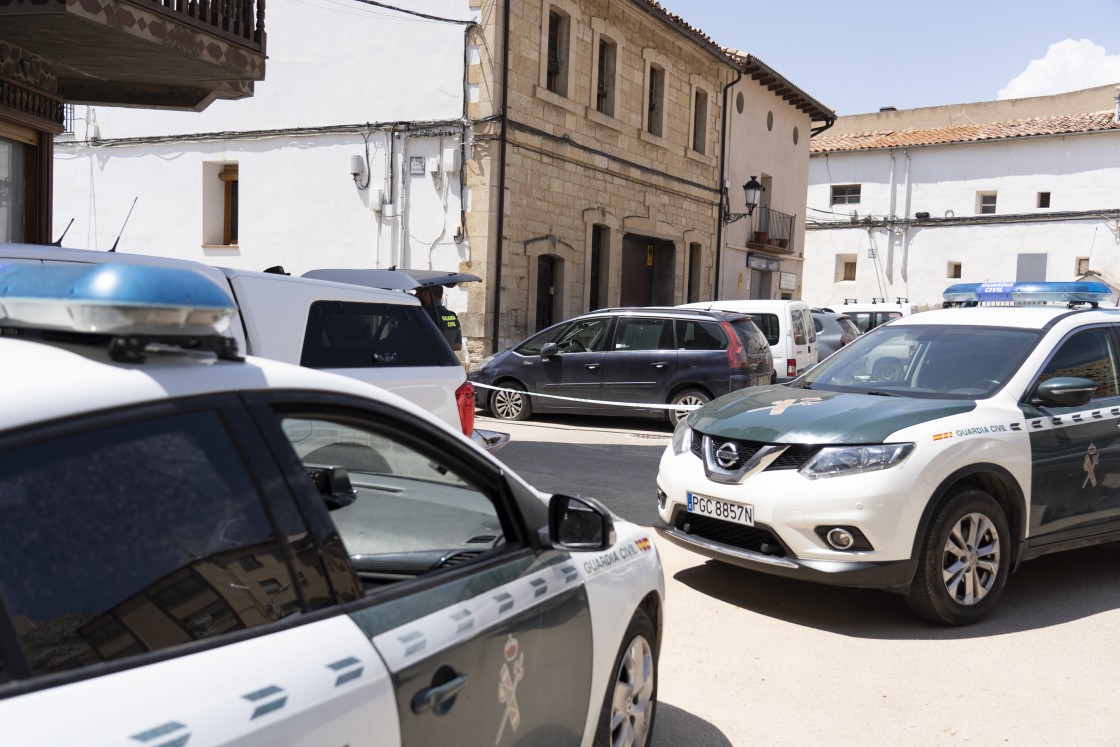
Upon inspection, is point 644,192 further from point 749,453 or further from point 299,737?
point 299,737

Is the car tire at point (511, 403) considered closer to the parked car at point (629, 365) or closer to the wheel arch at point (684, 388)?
the parked car at point (629, 365)

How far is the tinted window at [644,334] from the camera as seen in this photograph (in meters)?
13.5

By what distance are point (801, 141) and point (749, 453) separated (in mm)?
27652

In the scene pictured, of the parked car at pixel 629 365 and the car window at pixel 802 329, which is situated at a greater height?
the car window at pixel 802 329

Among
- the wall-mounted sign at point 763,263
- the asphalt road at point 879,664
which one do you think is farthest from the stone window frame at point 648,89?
the asphalt road at point 879,664

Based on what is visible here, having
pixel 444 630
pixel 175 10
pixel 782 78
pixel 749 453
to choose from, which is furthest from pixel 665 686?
pixel 782 78

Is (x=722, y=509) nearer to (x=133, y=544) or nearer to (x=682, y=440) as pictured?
(x=682, y=440)

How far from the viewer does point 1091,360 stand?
6234 mm

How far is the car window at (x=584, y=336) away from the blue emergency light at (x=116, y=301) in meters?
12.0

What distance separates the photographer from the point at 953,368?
6129 mm

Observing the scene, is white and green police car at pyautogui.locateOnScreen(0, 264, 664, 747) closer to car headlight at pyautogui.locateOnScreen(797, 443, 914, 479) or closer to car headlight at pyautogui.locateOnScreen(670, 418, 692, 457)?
car headlight at pyautogui.locateOnScreen(797, 443, 914, 479)

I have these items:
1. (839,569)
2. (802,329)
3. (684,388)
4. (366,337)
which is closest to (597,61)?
(802,329)

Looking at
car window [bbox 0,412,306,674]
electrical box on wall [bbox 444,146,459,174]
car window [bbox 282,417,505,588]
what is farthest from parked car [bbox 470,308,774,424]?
car window [bbox 0,412,306,674]

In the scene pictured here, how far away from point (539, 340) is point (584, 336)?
0.68 metres
